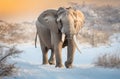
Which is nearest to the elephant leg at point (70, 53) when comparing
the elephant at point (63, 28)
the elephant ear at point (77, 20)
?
the elephant at point (63, 28)

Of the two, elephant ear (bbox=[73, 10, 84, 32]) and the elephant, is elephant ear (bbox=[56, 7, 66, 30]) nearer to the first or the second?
the elephant

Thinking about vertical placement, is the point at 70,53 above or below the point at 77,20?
below

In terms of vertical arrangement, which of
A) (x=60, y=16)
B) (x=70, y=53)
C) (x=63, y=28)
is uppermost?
(x=60, y=16)

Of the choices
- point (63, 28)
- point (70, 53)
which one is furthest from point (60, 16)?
point (70, 53)

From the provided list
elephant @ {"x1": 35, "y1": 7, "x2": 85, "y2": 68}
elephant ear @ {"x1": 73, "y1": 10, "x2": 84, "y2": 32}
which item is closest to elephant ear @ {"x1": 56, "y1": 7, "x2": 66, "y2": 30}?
elephant @ {"x1": 35, "y1": 7, "x2": 85, "y2": 68}

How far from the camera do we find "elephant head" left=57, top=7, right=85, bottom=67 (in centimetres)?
708

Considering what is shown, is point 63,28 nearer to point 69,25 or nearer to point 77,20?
point 69,25

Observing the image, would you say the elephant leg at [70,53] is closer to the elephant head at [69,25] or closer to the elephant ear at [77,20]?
the elephant head at [69,25]

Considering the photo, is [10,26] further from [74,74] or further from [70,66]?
[74,74]

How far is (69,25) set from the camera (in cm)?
706

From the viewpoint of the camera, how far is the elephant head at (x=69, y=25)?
7078mm

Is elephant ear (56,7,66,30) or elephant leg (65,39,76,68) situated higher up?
elephant ear (56,7,66,30)

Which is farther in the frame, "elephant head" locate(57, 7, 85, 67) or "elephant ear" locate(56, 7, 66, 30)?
"elephant ear" locate(56, 7, 66, 30)

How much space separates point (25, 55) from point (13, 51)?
3.61 meters
